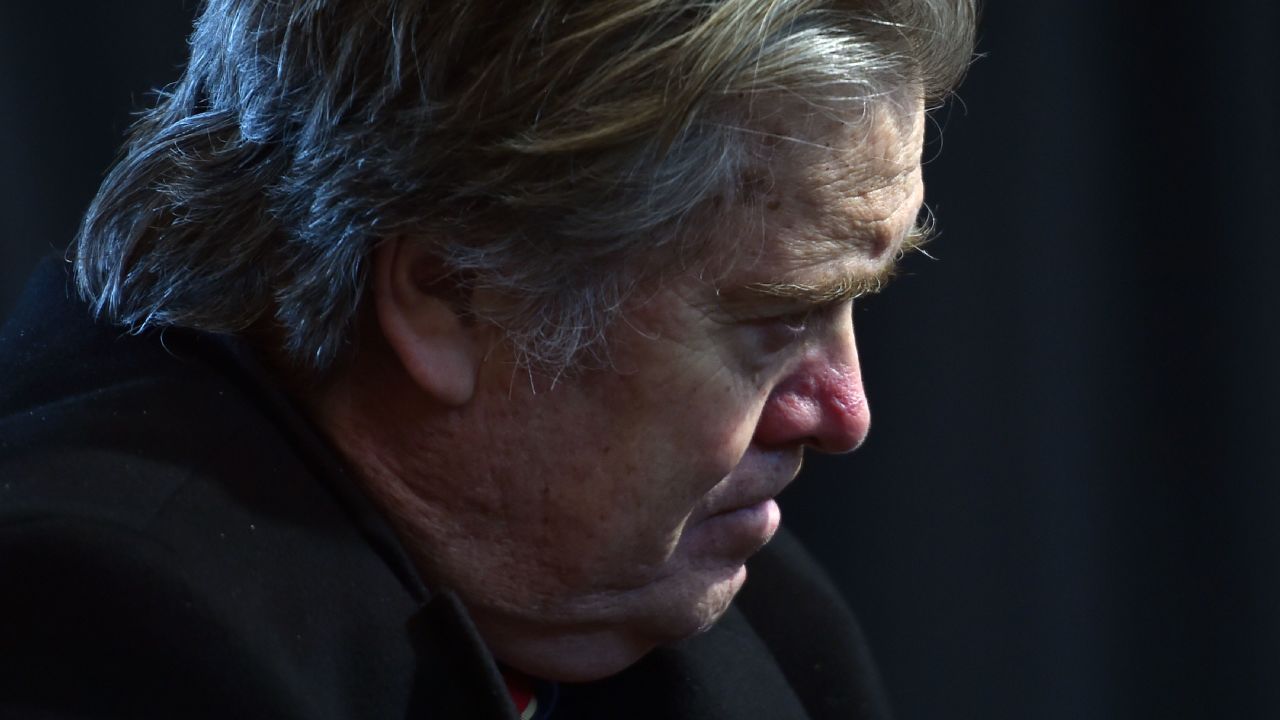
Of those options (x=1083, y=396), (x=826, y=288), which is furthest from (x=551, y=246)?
(x=1083, y=396)

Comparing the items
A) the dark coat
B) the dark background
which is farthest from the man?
the dark background

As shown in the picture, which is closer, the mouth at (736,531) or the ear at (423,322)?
the ear at (423,322)

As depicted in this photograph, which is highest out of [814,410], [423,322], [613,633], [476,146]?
[476,146]

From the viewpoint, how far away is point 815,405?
101cm

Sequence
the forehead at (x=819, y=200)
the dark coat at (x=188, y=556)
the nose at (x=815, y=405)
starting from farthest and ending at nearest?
the nose at (x=815, y=405) → the forehead at (x=819, y=200) → the dark coat at (x=188, y=556)

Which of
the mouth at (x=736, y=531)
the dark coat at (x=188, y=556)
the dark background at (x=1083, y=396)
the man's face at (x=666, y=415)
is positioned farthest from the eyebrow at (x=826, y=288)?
the dark background at (x=1083, y=396)

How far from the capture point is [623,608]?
39.3 inches

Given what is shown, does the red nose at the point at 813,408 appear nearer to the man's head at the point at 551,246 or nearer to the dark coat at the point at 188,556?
the man's head at the point at 551,246

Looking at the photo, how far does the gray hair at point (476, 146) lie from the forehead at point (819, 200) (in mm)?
20

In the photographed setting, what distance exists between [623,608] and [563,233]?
11.4 inches

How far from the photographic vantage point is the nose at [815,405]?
1.00 meters

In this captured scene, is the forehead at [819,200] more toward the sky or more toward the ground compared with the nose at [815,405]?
more toward the sky

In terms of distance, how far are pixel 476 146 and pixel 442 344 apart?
0.14m

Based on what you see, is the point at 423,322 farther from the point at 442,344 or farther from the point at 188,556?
the point at 188,556
